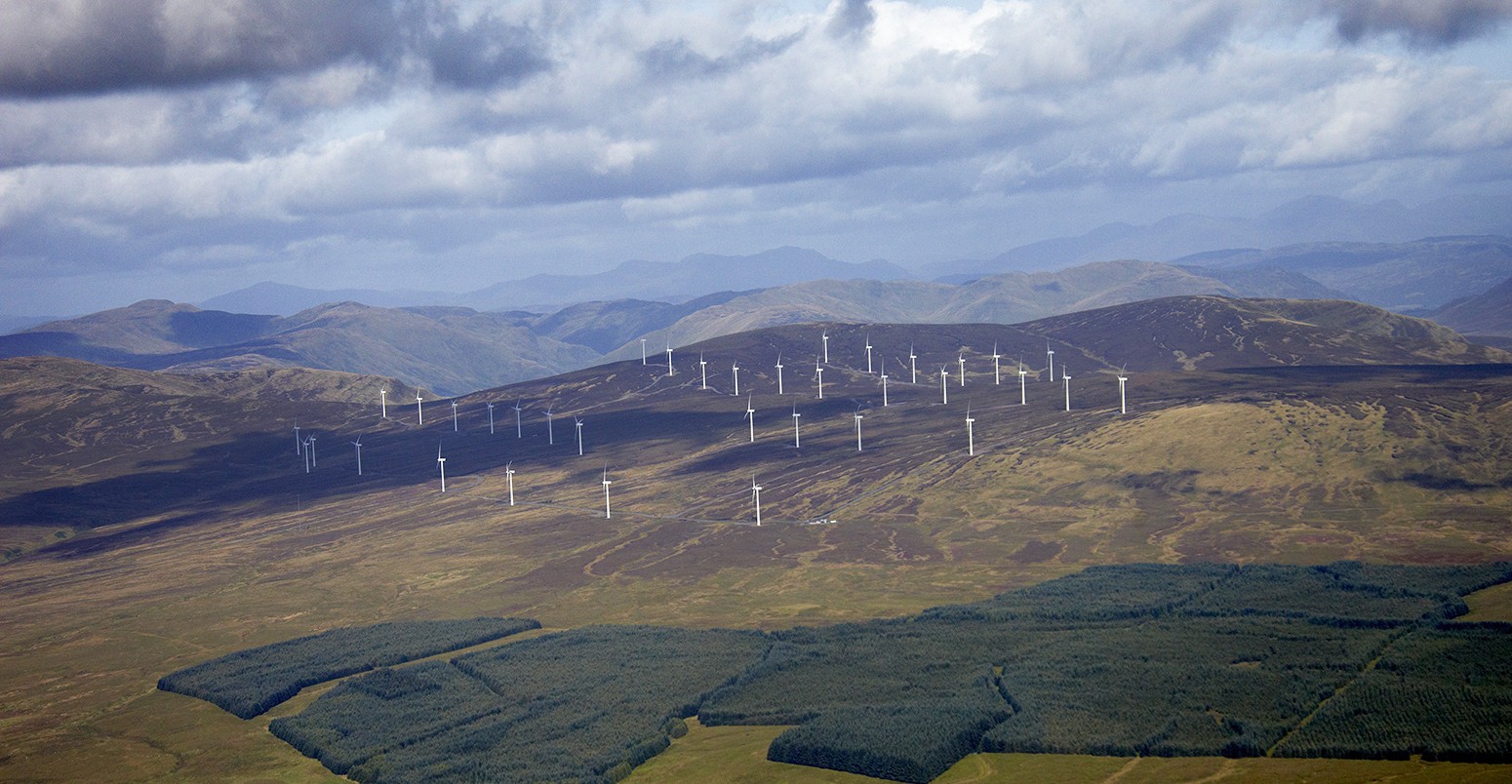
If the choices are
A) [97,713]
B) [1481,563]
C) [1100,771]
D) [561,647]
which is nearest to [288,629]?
[97,713]

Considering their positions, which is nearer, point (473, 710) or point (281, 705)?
point (473, 710)

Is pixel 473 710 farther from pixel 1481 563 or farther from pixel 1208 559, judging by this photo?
pixel 1481 563

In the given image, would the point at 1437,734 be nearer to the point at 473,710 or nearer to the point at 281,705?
the point at 473,710

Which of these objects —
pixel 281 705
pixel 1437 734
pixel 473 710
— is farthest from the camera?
pixel 281 705

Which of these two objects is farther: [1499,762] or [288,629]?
[288,629]

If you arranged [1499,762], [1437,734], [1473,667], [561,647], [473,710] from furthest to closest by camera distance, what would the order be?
1. [561,647]
2. [473,710]
3. [1473,667]
4. [1437,734]
5. [1499,762]

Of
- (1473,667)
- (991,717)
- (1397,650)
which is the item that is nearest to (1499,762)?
(1473,667)
